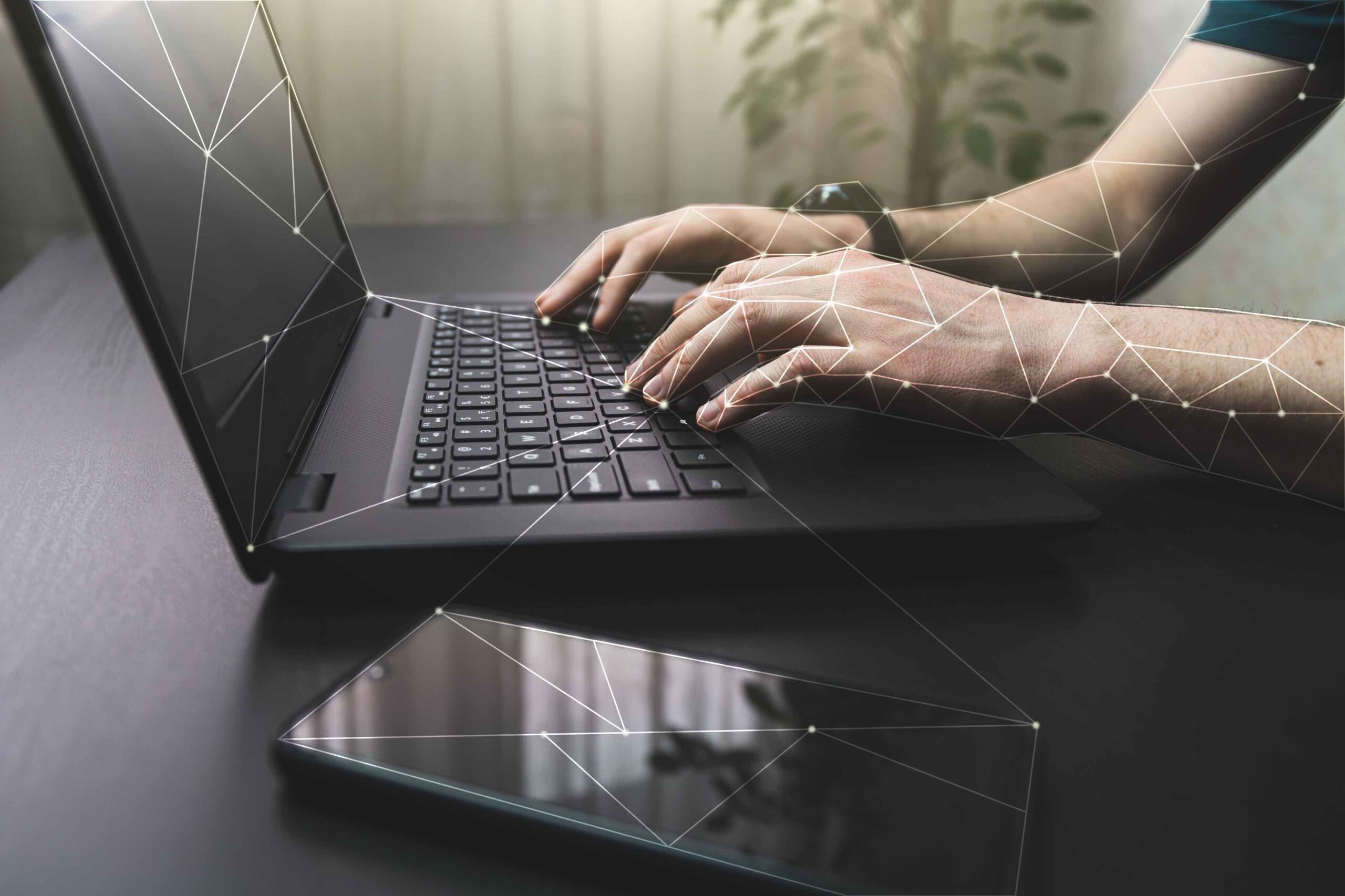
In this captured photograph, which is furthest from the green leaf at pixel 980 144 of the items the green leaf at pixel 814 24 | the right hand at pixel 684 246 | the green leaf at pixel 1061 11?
the right hand at pixel 684 246

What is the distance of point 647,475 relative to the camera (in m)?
0.33

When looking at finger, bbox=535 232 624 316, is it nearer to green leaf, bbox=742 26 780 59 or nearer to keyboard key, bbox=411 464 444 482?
keyboard key, bbox=411 464 444 482

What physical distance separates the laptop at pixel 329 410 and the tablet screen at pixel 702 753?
56 millimetres

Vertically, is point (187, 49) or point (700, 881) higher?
point (187, 49)

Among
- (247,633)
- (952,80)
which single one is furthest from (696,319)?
(952,80)

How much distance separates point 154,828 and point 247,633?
8 cm

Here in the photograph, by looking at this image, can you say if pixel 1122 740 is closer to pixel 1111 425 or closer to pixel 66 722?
pixel 1111 425

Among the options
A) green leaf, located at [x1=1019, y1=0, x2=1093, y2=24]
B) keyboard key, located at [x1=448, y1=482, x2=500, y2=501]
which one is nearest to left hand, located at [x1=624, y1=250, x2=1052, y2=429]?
keyboard key, located at [x1=448, y1=482, x2=500, y2=501]

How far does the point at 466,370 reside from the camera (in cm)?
44

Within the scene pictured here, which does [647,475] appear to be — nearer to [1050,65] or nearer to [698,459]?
[698,459]

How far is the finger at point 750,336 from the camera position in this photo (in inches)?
14.9

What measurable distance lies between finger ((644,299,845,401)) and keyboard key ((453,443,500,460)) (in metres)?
0.09

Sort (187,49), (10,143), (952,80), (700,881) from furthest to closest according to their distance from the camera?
1. (952,80)
2. (10,143)
3. (187,49)
4. (700,881)

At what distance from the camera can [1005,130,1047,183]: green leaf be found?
112 cm
